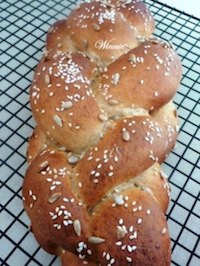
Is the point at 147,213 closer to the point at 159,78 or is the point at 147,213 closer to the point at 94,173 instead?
the point at 94,173

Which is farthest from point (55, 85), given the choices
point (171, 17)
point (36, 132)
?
point (171, 17)

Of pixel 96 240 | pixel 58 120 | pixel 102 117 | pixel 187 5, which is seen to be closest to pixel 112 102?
pixel 102 117

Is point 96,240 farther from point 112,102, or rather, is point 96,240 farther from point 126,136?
point 112,102

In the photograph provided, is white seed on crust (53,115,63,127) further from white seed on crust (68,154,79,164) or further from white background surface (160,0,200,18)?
white background surface (160,0,200,18)

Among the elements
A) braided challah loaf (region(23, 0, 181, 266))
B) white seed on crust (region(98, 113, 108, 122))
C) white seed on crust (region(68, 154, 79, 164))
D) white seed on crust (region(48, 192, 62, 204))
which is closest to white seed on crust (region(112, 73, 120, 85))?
braided challah loaf (region(23, 0, 181, 266))

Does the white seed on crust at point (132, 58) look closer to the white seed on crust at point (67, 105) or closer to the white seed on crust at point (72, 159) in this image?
the white seed on crust at point (67, 105)
